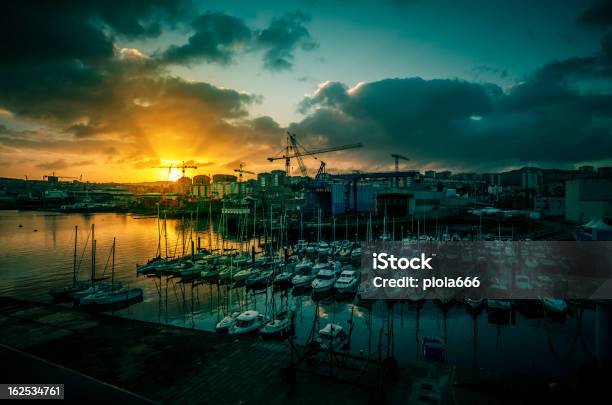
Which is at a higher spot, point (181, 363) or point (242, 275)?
point (181, 363)

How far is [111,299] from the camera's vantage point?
24.3 m

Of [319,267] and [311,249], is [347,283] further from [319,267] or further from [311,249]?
[311,249]

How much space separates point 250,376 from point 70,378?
787 centimetres

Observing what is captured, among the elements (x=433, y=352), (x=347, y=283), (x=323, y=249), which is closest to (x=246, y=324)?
(x=433, y=352)

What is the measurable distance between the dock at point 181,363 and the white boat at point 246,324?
7.20 meters

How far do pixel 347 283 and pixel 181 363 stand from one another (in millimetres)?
19178

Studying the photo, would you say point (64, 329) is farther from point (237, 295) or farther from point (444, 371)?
point (237, 295)

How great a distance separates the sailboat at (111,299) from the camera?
23734mm

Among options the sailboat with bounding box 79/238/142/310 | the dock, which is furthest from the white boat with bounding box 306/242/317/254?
the dock

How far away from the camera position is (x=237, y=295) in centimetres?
2711

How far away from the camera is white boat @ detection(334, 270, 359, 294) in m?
26.4

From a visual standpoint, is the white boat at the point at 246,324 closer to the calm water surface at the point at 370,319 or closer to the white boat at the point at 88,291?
the calm water surface at the point at 370,319

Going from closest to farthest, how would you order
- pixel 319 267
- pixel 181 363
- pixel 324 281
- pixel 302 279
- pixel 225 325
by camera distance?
pixel 181 363 → pixel 225 325 → pixel 324 281 → pixel 302 279 → pixel 319 267

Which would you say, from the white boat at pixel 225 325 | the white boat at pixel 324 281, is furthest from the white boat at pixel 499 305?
the white boat at pixel 225 325
